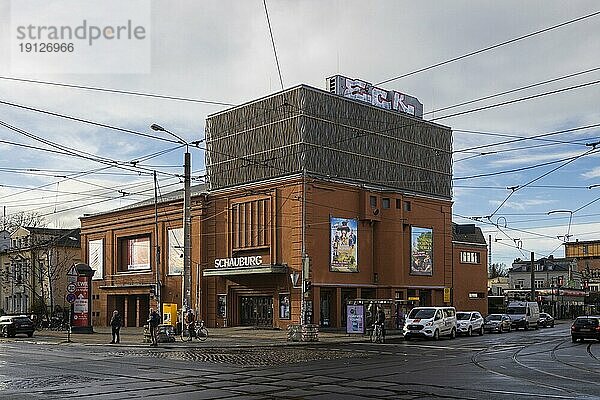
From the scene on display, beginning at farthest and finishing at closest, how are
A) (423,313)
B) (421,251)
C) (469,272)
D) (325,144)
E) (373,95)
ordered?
(469,272) → (421,251) → (373,95) → (325,144) → (423,313)

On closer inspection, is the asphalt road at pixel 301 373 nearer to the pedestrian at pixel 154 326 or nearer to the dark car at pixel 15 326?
the pedestrian at pixel 154 326

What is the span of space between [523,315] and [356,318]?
20.2m

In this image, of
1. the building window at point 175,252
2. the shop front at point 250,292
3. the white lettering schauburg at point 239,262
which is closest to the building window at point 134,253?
the building window at point 175,252

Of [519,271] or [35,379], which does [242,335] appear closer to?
[35,379]

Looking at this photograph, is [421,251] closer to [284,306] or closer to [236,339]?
[284,306]

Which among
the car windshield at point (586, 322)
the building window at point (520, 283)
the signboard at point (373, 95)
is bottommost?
the building window at point (520, 283)

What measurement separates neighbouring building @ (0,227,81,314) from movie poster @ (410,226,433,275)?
37.5m

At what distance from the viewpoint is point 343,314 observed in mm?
55094

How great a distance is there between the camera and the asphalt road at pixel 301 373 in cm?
1691

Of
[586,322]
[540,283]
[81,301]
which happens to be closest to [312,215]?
[81,301]

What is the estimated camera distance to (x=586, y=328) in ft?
136

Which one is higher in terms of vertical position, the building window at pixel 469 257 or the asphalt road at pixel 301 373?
the building window at pixel 469 257

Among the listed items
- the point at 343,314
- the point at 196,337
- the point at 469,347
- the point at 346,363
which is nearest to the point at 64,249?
the point at 343,314

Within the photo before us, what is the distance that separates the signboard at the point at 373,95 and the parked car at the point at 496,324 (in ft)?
60.2
